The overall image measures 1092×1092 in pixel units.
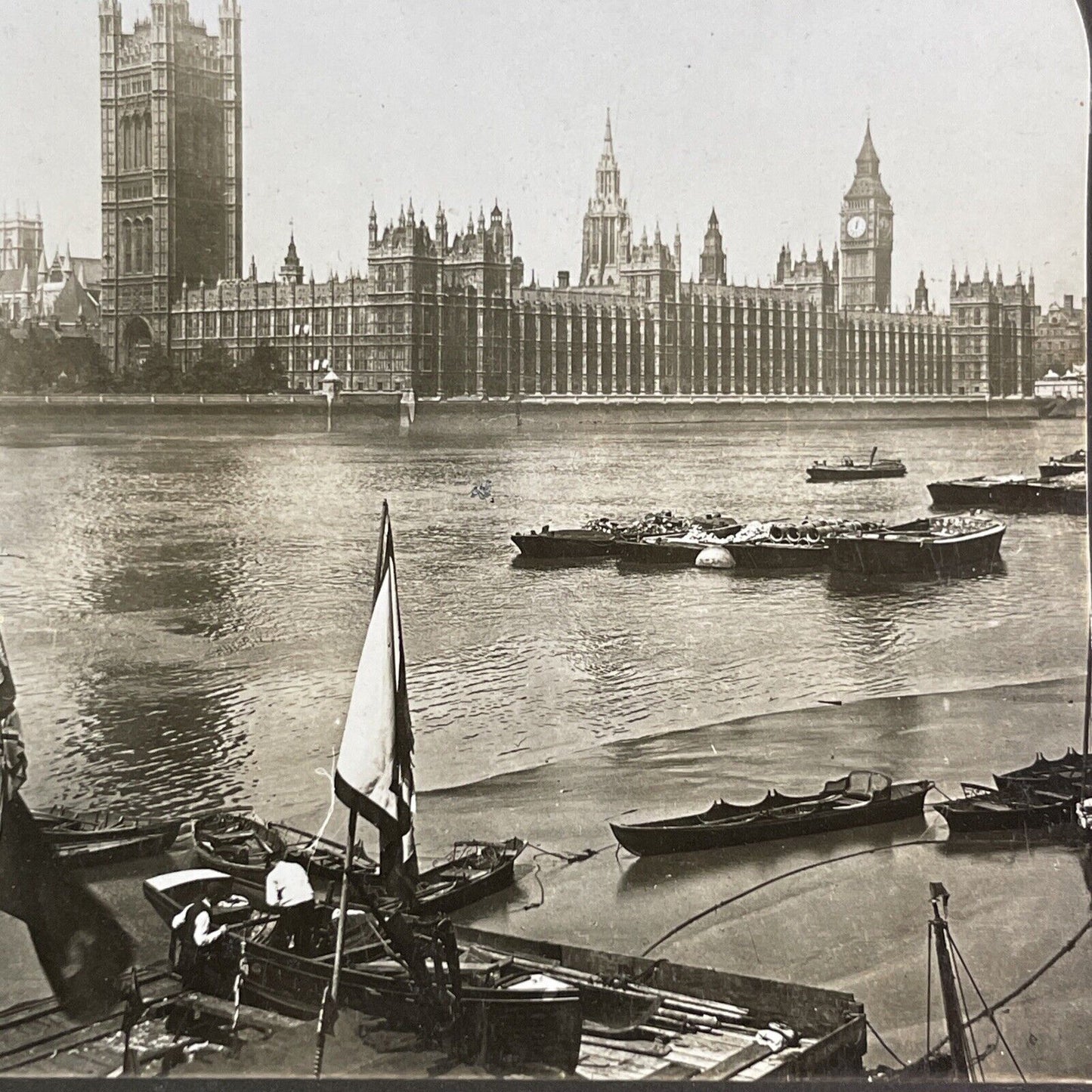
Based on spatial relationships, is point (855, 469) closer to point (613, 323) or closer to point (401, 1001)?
point (613, 323)

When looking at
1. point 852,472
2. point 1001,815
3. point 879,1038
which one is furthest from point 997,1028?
point 852,472

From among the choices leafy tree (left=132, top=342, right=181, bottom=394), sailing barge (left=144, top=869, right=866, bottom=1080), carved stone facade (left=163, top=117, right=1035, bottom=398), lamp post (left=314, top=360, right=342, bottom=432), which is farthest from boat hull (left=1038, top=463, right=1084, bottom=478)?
leafy tree (left=132, top=342, right=181, bottom=394)

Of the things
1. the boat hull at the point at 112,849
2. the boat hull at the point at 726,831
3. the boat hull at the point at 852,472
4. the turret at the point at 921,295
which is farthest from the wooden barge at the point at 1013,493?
the boat hull at the point at 112,849

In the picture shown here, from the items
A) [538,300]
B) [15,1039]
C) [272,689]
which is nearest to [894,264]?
[538,300]

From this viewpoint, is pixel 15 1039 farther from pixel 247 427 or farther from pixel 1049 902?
pixel 1049 902

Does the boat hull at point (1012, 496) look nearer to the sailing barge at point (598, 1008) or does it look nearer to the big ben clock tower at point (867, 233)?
the big ben clock tower at point (867, 233)

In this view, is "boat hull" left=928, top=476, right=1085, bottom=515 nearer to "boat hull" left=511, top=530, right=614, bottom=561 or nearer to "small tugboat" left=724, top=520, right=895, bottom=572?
"small tugboat" left=724, top=520, right=895, bottom=572
